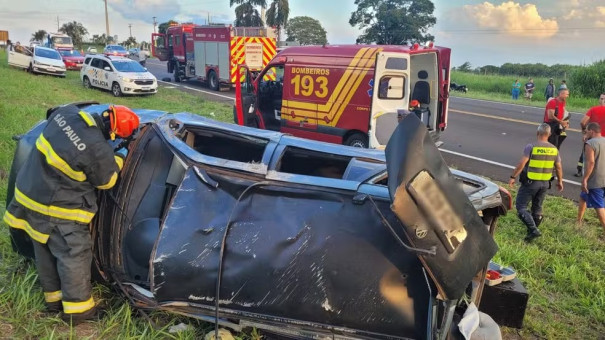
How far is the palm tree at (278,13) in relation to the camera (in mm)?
40250

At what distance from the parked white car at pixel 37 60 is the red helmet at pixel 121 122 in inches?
819

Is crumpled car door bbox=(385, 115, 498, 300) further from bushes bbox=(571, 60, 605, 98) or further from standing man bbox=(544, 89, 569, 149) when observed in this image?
bushes bbox=(571, 60, 605, 98)

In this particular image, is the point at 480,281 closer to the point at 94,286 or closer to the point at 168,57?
the point at 94,286

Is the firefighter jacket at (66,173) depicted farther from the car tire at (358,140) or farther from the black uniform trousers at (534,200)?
the car tire at (358,140)

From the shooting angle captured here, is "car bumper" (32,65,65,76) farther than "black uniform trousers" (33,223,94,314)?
Yes

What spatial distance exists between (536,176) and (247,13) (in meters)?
39.7

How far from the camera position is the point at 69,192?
9.17 feet

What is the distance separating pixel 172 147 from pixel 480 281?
1957 millimetres

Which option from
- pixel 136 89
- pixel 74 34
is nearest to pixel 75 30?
pixel 74 34

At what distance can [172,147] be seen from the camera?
2.86m

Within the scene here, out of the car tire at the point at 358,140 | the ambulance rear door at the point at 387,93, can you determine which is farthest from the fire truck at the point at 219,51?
the ambulance rear door at the point at 387,93

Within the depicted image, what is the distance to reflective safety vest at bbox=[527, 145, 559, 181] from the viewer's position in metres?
5.07

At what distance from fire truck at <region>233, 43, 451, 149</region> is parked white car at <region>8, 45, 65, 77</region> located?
15.9 metres

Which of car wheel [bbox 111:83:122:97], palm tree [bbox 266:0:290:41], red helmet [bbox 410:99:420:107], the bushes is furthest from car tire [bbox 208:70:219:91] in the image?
palm tree [bbox 266:0:290:41]
